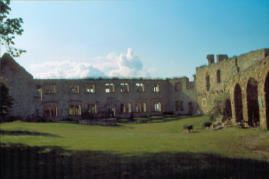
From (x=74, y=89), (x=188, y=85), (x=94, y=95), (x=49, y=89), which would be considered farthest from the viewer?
(x=188, y=85)

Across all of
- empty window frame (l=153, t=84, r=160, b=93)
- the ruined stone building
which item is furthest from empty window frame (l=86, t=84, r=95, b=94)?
empty window frame (l=153, t=84, r=160, b=93)

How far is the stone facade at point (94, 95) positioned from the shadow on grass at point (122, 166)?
2581 cm

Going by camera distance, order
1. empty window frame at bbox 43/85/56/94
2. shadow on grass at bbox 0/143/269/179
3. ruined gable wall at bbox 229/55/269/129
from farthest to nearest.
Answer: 1. empty window frame at bbox 43/85/56/94
2. ruined gable wall at bbox 229/55/269/129
3. shadow on grass at bbox 0/143/269/179

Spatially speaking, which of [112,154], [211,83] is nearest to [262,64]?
[112,154]

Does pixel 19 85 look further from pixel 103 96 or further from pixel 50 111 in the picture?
pixel 103 96

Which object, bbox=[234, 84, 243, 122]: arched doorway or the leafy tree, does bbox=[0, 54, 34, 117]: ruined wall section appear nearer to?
the leafy tree

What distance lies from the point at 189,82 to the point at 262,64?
2535cm

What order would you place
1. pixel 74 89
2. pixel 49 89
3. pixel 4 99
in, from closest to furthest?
pixel 4 99 < pixel 74 89 < pixel 49 89

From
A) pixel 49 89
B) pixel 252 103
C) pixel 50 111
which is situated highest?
pixel 49 89

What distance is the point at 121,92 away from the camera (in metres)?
38.6

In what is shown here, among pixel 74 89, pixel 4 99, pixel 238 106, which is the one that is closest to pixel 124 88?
pixel 74 89

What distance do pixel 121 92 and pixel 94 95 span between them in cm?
423

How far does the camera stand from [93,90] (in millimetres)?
37250

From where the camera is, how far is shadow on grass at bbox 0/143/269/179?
6535 millimetres
